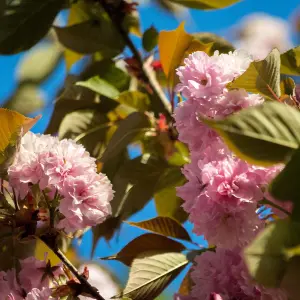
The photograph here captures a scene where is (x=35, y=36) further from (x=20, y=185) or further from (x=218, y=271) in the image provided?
(x=218, y=271)

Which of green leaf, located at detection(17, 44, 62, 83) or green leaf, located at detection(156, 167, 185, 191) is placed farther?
green leaf, located at detection(17, 44, 62, 83)

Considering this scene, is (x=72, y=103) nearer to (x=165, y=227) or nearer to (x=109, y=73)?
(x=109, y=73)

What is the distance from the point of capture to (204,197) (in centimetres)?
63

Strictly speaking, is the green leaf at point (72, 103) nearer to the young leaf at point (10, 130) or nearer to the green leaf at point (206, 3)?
the green leaf at point (206, 3)

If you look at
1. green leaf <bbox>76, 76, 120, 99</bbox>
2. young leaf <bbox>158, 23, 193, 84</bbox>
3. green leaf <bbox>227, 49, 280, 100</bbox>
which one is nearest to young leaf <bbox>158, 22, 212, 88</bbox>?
young leaf <bbox>158, 23, 193, 84</bbox>

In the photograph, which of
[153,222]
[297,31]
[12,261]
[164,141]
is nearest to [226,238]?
[153,222]

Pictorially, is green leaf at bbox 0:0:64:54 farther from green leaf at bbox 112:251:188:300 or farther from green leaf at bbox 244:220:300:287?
green leaf at bbox 244:220:300:287

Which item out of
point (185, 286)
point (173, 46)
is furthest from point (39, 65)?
point (185, 286)

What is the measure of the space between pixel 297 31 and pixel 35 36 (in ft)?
2.28

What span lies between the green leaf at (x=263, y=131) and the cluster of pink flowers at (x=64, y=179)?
0.27 metres

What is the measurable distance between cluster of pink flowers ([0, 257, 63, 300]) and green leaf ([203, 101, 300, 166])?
355mm

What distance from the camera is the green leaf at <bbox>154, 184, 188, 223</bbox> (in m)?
0.97

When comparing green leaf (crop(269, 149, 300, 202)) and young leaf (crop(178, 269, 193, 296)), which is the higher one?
green leaf (crop(269, 149, 300, 202))

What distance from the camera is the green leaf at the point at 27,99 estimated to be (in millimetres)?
1694
